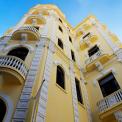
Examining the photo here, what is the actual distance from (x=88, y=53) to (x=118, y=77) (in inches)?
243

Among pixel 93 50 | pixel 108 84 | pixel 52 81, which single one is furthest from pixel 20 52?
pixel 93 50

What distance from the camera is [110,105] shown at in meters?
9.98

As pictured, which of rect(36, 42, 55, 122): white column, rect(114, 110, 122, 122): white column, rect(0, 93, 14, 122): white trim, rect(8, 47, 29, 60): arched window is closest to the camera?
rect(0, 93, 14, 122): white trim

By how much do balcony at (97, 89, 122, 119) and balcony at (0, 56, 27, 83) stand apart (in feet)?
17.7

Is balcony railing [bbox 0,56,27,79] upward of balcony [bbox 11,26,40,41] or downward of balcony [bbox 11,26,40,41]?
downward

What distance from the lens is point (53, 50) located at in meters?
12.3

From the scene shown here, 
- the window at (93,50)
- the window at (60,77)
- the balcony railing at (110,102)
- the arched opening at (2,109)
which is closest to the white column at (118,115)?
the balcony railing at (110,102)

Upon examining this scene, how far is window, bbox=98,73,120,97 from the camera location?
12.0 metres

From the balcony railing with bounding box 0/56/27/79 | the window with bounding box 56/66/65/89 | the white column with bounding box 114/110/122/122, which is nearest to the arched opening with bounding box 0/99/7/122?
the balcony railing with bounding box 0/56/27/79

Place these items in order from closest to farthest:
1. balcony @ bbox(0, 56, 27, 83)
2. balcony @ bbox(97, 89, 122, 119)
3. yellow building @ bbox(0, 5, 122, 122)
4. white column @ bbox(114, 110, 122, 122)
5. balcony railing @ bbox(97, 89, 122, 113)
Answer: yellow building @ bbox(0, 5, 122, 122) < balcony @ bbox(0, 56, 27, 83) < white column @ bbox(114, 110, 122, 122) < balcony @ bbox(97, 89, 122, 119) < balcony railing @ bbox(97, 89, 122, 113)

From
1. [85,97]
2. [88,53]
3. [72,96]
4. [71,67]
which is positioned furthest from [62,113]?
[88,53]

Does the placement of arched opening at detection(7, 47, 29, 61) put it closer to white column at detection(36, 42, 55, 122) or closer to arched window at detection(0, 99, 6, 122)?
white column at detection(36, 42, 55, 122)

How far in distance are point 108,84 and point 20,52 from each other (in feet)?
23.5

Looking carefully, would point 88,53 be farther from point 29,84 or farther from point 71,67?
point 29,84
